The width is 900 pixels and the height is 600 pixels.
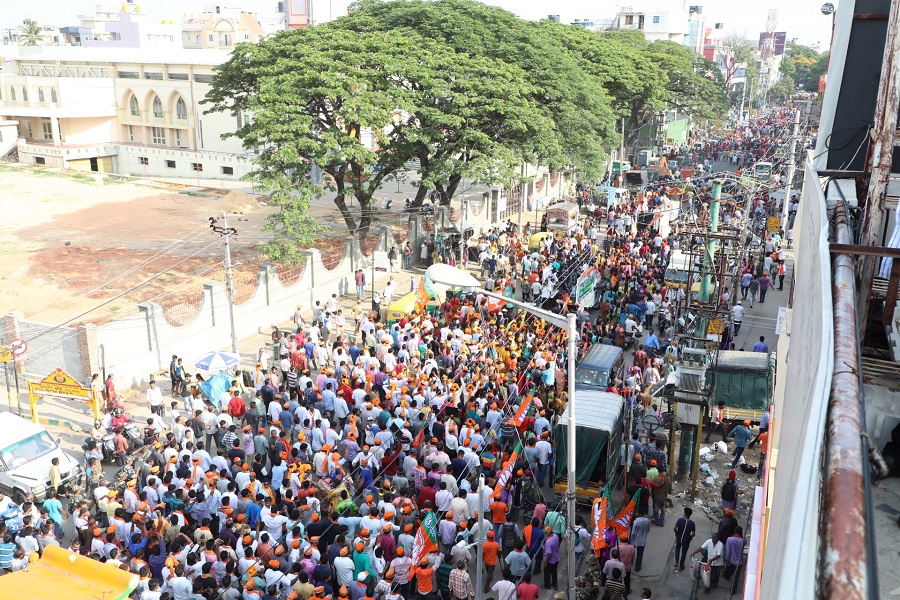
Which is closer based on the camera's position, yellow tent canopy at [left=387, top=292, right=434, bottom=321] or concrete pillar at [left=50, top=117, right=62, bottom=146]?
yellow tent canopy at [left=387, top=292, right=434, bottom=321]

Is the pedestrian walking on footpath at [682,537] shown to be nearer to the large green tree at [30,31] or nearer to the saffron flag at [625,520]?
the saffron flag at [625,520]

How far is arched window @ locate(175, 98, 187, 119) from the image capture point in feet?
188

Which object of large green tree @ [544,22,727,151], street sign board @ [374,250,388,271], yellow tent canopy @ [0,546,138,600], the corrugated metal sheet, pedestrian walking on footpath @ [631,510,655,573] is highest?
large green tree @ [544,22,727,151]

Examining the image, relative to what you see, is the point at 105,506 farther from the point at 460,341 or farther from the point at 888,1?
the point at 888,1

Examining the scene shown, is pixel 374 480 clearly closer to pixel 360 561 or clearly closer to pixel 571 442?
pixel 360 561

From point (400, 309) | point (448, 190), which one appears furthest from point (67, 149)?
point (400, 309)

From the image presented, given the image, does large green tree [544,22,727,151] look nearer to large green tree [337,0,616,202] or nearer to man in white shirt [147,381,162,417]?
large green tree [337,0,616,202]

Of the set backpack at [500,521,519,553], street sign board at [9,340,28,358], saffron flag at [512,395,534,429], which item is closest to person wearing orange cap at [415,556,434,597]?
backpack at [500,521,519,553]

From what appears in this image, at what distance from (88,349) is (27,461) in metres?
4.72

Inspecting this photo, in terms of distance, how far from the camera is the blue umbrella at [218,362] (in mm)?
18125

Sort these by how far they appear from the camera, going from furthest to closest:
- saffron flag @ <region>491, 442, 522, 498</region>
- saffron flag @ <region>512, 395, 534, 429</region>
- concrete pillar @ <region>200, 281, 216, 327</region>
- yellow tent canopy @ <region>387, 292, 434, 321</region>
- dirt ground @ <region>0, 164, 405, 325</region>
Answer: dirt ground @ <region>0, 164, 405, 325</region> < yellow tent canopy @ <region>387, 292, 434, 321</region> < concrete pillar @ <region>200, 281, 216, 327</region> < saffron flag @ <region>512, 395, 534, 429</region> < saffron flag @ <region>491, 442, 522, 498</region>

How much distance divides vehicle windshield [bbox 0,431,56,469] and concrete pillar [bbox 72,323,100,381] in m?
4.06

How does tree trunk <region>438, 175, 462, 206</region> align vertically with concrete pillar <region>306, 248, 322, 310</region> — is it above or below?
above

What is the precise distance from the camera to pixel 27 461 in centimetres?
1522
